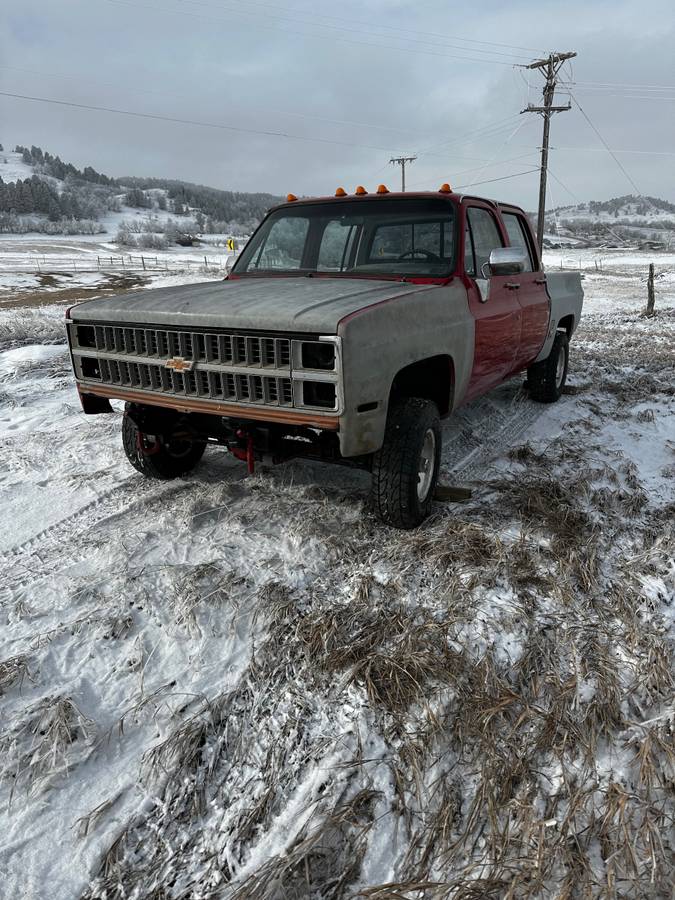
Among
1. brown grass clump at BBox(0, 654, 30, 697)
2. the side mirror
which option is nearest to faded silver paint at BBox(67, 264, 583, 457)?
the side mirror

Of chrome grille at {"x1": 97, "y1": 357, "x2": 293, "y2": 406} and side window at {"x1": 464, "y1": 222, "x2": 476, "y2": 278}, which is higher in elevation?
side window at {"x1": 464, "y1": 222, "x2": 476, "y2": 278}

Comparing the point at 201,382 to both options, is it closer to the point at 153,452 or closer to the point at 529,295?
the point at 153,452

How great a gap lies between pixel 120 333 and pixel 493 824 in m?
3.11

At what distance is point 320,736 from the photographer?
2.14 m

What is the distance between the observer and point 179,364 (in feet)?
10.8

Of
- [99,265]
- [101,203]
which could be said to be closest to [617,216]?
[101,203]

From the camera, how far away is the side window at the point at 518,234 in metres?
5.26

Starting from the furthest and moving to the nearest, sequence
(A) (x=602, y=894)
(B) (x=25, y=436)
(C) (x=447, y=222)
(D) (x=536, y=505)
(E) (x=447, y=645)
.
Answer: (B) (x=25, y=436)
(C) (x=447, y=222)
(D) (x=536, y=505)
(E) (x=447, y=645)
(A) (x=602, y=894)

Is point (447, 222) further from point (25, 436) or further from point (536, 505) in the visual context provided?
point (25, 436)

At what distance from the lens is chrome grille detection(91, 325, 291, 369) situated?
301 cm

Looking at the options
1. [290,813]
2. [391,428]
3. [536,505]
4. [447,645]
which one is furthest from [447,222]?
Result: [290,813]

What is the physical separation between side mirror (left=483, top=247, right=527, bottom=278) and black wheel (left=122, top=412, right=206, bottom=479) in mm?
2314

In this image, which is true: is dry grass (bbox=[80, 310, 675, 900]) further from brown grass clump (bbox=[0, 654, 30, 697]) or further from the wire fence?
the wire fence

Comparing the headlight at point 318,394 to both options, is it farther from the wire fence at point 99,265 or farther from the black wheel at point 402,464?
the wire fence at point 99,265
